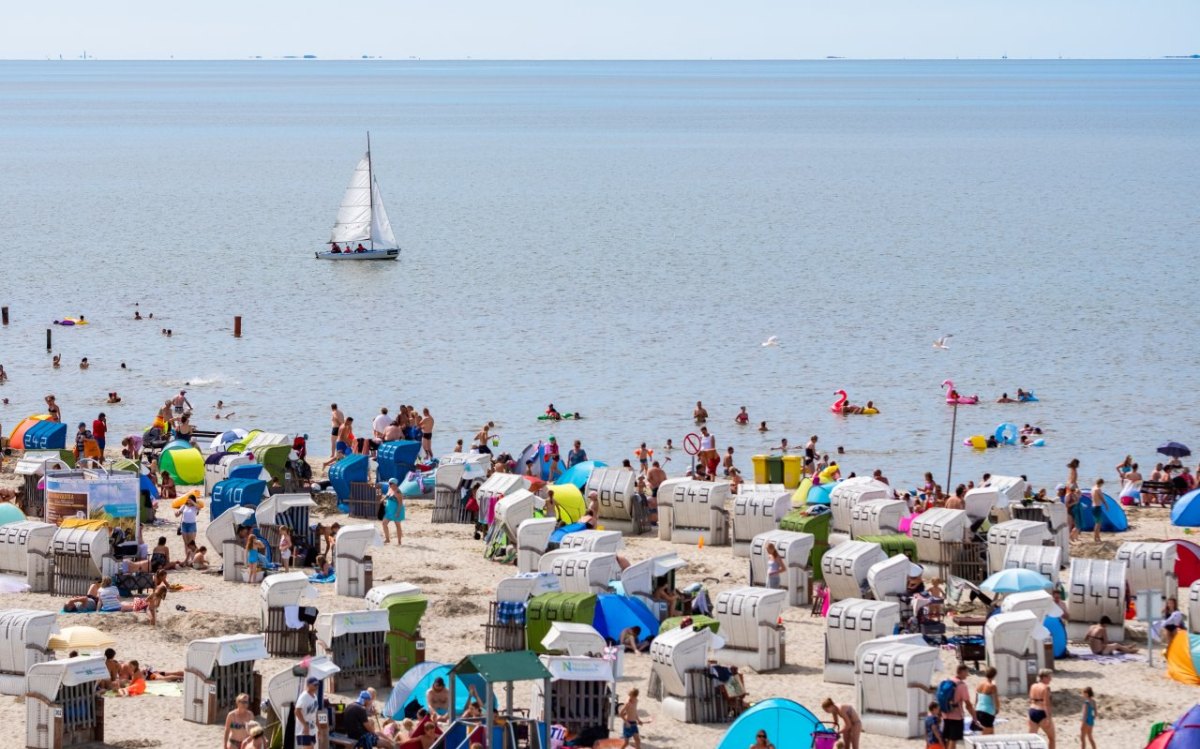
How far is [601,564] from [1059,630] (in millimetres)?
5931

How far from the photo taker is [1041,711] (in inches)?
730

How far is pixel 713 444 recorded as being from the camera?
40.4 metres

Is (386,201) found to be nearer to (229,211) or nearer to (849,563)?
(229,211)

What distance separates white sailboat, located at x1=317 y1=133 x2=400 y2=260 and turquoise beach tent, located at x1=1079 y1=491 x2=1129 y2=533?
61.4 metres

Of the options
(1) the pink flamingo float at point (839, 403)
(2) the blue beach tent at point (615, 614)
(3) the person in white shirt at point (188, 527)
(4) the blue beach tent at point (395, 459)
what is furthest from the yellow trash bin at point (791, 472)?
(1) the pink flamingo float at point (839, 403)

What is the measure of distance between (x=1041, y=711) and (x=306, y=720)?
7555 mm

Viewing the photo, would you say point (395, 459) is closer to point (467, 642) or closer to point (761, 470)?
point (761, 470)

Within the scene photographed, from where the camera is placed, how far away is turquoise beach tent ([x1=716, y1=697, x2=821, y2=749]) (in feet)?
58.7

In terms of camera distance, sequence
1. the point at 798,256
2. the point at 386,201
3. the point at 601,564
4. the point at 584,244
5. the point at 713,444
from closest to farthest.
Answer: the point at 601,564, the point at 713,444, the point at 798,256, the point at 584,244, the point at 386,201

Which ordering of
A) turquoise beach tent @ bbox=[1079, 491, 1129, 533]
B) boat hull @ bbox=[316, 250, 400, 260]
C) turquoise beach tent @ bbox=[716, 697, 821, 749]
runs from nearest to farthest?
turquoise beach tent @ bbox=[716, 697, 821, 749]
turquoise beach tent @ bbox=[1079, 491, 1129, 533]
boat hull @ bbox=[316, 250, 400, 260]

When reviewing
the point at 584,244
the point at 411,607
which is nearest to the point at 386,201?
the point at 584,244

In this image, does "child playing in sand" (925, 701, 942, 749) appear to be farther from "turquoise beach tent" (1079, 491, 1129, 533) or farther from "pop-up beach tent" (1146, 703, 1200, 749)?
"turquoise beach tent" (1079, 491, 1129, 533)

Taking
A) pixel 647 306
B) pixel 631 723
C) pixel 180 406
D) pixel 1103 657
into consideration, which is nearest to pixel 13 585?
pixel 631 723

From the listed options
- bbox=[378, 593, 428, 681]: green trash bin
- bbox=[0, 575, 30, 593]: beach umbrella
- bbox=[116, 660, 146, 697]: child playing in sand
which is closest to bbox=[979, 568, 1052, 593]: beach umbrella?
bbox=[378, 593, 428, 681]: green trash bin
